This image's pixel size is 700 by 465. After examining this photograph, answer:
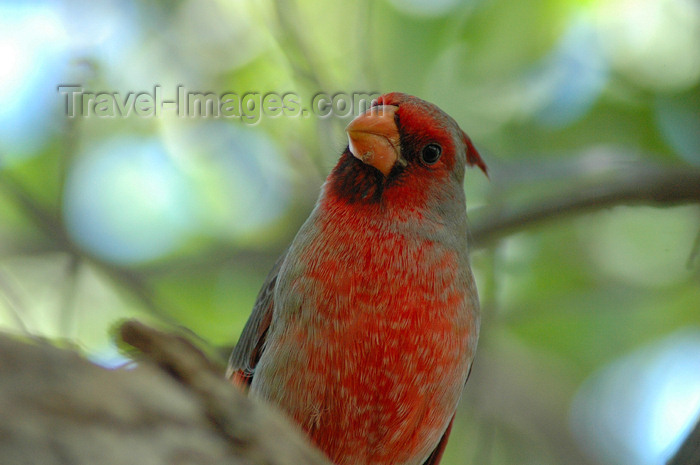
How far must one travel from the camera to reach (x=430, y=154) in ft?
9.73

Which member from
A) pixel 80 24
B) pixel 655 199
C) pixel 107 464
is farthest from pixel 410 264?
pixel 80 24

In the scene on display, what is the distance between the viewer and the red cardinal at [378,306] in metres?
2.54

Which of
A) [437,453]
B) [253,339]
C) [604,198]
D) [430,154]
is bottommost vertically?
[437,453]

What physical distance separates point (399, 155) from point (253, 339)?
91cm

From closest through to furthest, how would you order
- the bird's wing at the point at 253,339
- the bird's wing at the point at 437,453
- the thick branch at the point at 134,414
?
the thick branch at the point at 134,414 < the bird's wing at the point at 253,339 < the bird's wing at the point at 437,453

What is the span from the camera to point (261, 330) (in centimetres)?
298

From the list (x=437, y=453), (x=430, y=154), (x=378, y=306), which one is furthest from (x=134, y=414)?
(x=437, y=453)

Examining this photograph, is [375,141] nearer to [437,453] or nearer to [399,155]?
[399,155]

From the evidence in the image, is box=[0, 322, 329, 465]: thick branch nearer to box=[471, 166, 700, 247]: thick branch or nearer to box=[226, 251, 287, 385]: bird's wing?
box=[226, 251, 287, 385]: bird's wing

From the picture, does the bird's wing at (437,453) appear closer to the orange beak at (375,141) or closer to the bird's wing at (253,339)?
the bird's wing at (253,339)

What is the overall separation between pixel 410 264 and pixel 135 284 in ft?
5.42

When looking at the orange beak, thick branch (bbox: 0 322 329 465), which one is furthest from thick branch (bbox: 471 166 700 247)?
thick branch (bbox: 0 322 329 465)

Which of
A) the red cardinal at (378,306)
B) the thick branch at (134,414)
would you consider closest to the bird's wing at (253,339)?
the red cardinal at (378,306)

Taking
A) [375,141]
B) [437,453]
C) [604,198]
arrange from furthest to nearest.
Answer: [604,198] → [437,453] → [375,141]
